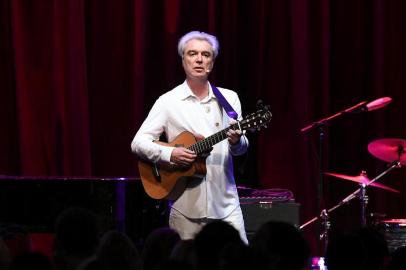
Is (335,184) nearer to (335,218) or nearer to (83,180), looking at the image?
(335,218)

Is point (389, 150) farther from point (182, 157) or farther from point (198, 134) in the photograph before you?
point (182, 157)

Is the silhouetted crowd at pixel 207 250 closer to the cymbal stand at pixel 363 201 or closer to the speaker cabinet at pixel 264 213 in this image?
the speaker cabinet at pixel 264 213

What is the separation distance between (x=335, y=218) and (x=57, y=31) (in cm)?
333

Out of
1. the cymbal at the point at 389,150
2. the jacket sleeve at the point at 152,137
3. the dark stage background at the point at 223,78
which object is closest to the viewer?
the jacket sleeve at the point at 152,137

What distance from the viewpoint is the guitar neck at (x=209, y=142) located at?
5.83 meters

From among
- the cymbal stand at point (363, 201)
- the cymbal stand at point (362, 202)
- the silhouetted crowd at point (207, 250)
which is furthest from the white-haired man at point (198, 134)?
the cymbal stand at point (363, 201)

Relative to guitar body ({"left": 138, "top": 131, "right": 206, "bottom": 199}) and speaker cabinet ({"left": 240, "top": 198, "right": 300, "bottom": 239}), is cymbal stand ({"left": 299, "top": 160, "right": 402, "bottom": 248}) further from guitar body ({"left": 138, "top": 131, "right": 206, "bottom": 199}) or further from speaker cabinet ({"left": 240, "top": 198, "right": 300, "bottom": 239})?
guitar body ({"left": 138, "top": 131, "right": 206, "bottom": 199})

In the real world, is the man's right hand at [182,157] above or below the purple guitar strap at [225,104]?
below

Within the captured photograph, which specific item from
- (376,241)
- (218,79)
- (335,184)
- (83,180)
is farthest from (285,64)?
(376,241)

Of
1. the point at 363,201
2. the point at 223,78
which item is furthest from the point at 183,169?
the point at 223,78

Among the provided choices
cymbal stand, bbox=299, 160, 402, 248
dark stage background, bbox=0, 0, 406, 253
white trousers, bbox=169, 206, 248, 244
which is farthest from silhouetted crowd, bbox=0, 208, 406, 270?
dark stage background, bbox=0, 0, 406, 253

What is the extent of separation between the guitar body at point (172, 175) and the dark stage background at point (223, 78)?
2411 mm

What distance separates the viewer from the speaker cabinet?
750cm

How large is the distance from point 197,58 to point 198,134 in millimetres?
541
